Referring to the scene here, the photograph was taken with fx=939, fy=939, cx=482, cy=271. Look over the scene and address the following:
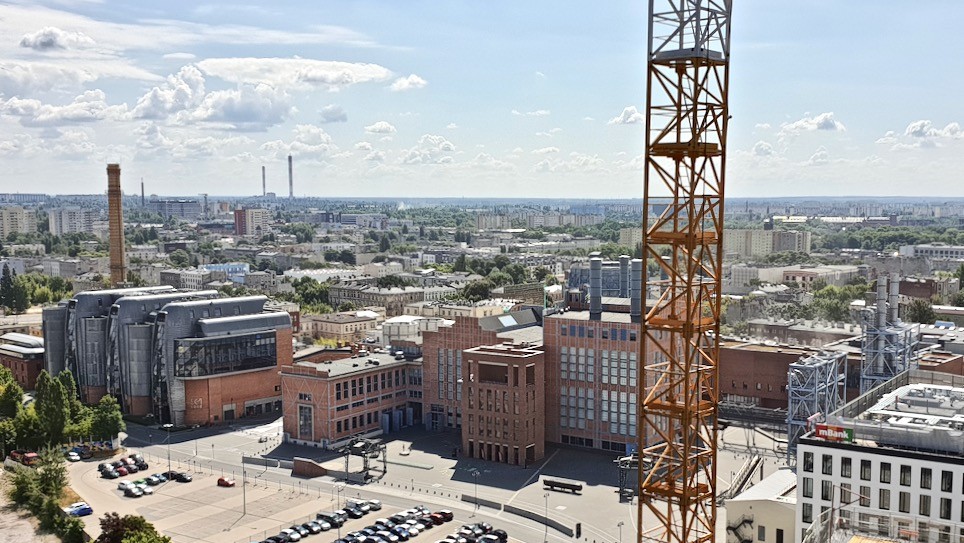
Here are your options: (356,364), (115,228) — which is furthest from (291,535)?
(115,228)

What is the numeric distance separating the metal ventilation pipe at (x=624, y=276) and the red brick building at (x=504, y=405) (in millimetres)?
15564

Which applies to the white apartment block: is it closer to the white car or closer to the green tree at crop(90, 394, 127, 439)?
the white car

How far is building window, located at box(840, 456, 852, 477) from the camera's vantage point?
148 ft

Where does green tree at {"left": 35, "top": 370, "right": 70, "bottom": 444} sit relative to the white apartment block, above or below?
below

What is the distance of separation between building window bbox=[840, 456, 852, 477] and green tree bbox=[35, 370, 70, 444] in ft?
206

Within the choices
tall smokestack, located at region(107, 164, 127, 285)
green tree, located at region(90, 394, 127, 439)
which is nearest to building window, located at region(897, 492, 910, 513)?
green tree, located at region(90, 394, 127, 439)

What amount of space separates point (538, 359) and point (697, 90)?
1802 inches

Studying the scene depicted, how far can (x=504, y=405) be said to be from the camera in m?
75.8

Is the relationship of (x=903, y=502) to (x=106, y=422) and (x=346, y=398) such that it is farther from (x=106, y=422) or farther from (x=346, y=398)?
(x=106, y=422)

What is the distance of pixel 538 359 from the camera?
77562mm

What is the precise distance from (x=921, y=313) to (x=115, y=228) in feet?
361

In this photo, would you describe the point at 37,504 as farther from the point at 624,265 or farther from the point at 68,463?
the point at 624,265

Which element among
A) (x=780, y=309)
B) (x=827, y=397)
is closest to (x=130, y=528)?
(x=827, y=397)

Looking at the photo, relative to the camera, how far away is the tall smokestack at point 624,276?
293 ft
